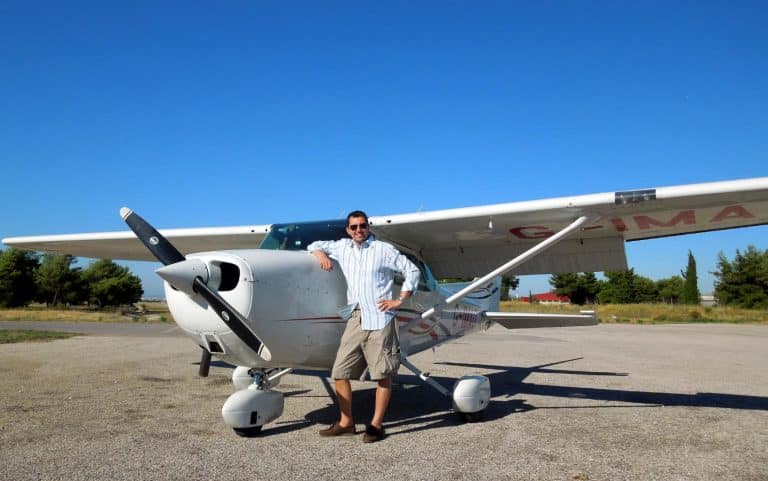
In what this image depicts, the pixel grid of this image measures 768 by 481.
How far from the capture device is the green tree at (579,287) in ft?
238

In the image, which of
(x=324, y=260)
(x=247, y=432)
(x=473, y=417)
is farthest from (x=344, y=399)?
(x=473, y=417)

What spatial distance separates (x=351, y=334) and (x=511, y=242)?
3.52 meters

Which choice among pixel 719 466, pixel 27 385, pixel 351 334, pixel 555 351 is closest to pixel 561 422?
pixel 719 466

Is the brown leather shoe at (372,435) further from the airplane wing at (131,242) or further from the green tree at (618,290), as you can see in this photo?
the green tree at (618,290)

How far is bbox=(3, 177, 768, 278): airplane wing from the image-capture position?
5527 millimetres

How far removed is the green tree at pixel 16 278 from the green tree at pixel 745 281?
6912cm

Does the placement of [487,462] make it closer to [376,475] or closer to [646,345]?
[376,475]

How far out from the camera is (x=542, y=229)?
676 cm

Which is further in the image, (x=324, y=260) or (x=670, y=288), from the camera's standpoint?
(x=670, y=288)

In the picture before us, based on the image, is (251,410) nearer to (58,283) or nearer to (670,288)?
(58,283)

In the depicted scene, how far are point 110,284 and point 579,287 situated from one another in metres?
59.7

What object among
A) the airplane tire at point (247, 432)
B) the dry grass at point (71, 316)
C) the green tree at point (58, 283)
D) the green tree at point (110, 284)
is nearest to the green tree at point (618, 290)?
the dry grass at point (71, 316)

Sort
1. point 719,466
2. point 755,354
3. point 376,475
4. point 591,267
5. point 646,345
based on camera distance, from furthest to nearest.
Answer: point 646,345, point 755,354, point 591,267, point 719,466, point 376,475

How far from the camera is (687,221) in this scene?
6.29 metres
